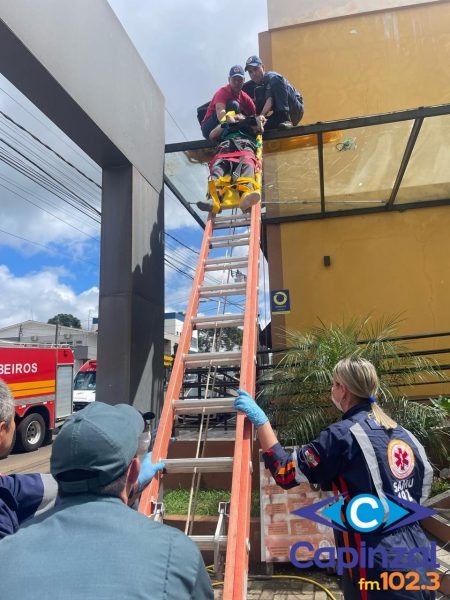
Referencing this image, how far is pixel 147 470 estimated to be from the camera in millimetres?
2461

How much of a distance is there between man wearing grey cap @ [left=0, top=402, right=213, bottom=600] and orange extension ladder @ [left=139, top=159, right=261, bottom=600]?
1.09 m

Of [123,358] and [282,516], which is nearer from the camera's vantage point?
[282,516]

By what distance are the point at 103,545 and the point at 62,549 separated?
98 millimetres

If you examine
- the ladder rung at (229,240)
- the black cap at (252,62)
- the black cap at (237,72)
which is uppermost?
the black cap at (252,62)

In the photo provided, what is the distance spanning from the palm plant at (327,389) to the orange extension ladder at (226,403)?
1.40 m

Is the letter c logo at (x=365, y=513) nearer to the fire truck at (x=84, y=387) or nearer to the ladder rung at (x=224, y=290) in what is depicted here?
the ladder rung at (x=224, y=290)

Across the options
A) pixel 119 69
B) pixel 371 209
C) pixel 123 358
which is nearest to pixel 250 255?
pixel 123 358

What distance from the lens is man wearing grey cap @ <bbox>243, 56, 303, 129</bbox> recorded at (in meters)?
6.23

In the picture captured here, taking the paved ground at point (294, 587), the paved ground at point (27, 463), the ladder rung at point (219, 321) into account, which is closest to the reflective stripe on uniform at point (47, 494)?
the ladder rung at point (219, 321)

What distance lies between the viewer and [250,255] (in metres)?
4.22

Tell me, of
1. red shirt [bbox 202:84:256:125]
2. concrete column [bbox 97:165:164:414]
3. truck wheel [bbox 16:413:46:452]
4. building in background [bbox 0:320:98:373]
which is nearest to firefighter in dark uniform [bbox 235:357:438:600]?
concrete column [bbox 97:165:164:414]

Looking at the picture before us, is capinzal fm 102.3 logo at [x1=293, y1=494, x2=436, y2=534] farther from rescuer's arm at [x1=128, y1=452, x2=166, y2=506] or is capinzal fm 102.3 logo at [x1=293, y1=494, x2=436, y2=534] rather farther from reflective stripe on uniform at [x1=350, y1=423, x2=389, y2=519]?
rescuer's arm at [x1=128, y1=452, x2=166, y2=506]

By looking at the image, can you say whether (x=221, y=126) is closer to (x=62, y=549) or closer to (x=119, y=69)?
(x=119, y=69)

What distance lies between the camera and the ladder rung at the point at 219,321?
381cm
